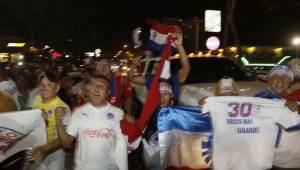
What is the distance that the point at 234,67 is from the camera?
9.86 m

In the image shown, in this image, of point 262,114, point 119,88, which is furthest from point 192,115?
point 119,88

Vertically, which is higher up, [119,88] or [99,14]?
[99,14]

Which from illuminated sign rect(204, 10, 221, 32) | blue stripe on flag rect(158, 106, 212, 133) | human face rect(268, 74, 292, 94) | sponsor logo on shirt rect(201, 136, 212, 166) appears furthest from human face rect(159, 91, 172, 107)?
illuminated sign rect(204, 10, 221, 32)

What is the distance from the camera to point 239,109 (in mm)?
5031

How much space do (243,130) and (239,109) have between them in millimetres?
214

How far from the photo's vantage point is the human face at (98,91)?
14.6ft

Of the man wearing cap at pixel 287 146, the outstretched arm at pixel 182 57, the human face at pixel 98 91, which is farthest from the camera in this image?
the outstretched arm at pixel 182 57

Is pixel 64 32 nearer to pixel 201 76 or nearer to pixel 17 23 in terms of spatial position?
pixel 17 23

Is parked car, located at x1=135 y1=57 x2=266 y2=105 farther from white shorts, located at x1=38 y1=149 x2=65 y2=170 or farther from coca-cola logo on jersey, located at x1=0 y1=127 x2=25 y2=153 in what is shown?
coca-cola logo on jersey, located at x1=0 y1=127 x2=25 y2=153

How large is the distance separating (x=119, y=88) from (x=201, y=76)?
2.24 meters

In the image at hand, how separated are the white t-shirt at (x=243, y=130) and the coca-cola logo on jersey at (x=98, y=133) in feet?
3.70

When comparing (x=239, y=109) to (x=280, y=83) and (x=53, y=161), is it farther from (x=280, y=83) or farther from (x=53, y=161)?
(x=53, y=161)

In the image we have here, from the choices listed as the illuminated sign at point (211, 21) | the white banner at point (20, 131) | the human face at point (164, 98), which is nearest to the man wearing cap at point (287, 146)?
the human face at point (164, 98)

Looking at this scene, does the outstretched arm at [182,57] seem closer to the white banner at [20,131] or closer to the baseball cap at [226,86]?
the baseball cap at [226,86]
